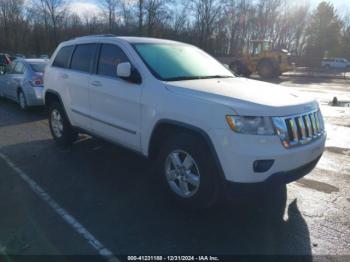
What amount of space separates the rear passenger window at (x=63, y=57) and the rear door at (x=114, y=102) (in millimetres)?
1101

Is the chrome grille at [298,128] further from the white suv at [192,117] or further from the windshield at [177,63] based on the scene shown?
the windshield at [177,63]

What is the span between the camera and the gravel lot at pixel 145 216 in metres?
3.00

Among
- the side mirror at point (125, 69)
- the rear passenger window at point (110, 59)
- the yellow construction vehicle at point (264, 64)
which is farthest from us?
the yellow construction vehicle at point (264, 64)

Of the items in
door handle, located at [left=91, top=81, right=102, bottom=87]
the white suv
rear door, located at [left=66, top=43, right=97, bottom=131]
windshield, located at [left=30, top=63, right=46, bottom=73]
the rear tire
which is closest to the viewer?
the white suv

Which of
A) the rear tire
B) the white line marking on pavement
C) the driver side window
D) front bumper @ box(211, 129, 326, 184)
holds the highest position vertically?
the driver side window

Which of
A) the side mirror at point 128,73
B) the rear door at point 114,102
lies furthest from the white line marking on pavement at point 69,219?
the side mirror at point 128,73

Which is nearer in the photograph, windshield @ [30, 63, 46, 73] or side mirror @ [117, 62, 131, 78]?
side mirror @ [117, 62, 131, 78]

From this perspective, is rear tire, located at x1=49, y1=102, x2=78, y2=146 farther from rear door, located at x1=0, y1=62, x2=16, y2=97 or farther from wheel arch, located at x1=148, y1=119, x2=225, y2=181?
rear door, located at x1=0, y1=62, x2=16, y2=97

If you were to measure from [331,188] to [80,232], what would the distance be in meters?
3.32

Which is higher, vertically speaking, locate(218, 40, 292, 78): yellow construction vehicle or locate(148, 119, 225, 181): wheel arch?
locate(218, 40, 292, 78): yellow construction vehicle

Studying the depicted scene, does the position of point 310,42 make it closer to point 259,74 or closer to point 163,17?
point 163,17

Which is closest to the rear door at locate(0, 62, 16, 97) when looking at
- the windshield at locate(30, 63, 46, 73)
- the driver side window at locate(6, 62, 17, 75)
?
the driver side window at locate(6, 62, 17, 75)

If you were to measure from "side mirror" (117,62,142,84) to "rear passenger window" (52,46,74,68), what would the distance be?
2055 millimetres

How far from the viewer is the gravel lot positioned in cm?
300
